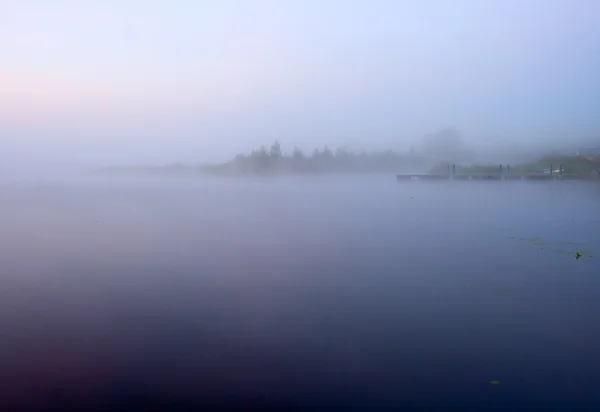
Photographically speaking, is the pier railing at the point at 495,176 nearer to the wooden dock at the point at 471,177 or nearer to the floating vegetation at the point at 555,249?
the wooden dock at the point at 471,177

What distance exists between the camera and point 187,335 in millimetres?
5148

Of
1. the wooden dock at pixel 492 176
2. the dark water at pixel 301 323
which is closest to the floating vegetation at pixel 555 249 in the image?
the dark water at pixel 301 323

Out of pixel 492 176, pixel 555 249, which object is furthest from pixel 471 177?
pixel 555 249

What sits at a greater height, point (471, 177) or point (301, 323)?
point (471, 177)

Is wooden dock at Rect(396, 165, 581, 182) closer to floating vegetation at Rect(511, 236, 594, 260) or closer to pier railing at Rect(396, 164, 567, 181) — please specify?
pier railing at Rect(396, 164, 567, 181)

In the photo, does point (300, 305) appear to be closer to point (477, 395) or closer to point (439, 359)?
point (439, 359)

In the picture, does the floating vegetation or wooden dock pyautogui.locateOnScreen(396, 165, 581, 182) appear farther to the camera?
wooden dock pyautogui.locateOnScreen(396, 165, 581, 182)

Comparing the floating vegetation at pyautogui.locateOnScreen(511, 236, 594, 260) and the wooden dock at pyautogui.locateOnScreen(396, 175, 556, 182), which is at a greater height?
the wooden dock at pyautogui.locateOnScreen(396, 175, 556, 182)

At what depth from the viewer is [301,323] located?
18.2 ft

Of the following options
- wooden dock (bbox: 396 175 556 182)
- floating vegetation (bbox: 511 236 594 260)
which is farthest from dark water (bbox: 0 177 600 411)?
wooden dock (bbox: 396 175 556 182)

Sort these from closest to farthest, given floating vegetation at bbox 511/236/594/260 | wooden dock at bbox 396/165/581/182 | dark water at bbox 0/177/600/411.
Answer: dark water at bbox 0/177/600/411 < floating vegetation at bbox 511/236/594/260 < wooden dock at bbox 396/165/581/182

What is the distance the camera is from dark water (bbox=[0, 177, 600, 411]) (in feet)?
13.0

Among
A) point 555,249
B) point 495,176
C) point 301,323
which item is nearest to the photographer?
point 301,323

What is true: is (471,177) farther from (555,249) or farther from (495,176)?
(555,249)
